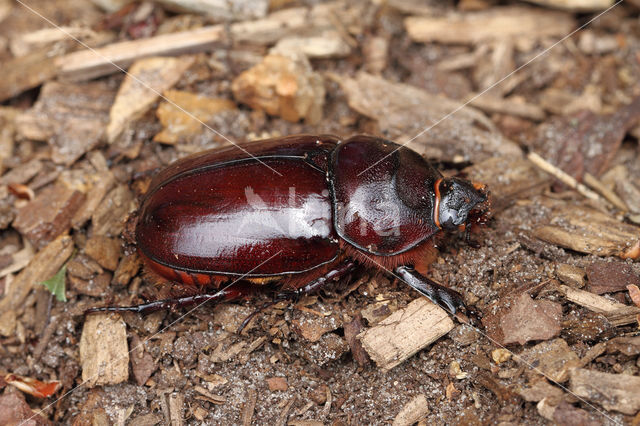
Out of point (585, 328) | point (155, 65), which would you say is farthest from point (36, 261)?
point (585, 328)

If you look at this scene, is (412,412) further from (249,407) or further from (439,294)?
(249,407)

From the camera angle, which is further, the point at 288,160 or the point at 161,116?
the point at 161,116

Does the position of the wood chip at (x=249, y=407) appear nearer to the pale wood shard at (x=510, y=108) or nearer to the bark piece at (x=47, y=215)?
the bark piece at (x=47, y=215)

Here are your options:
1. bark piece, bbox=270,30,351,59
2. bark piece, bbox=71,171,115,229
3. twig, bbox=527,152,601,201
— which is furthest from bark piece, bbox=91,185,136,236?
twig, bbox=527,152,601,201

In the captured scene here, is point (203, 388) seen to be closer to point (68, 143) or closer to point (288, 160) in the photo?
point (288, 160)

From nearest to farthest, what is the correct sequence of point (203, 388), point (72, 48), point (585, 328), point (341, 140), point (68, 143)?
point (585, 328) < point (203, 388) < point (341, 140) < point (68, 143) < point (72, 48)

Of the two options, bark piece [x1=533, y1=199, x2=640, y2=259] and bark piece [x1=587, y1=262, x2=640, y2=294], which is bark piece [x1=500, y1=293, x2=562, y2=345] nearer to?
bark piece [x1=587, y1=262, x2=640, y2=294]
